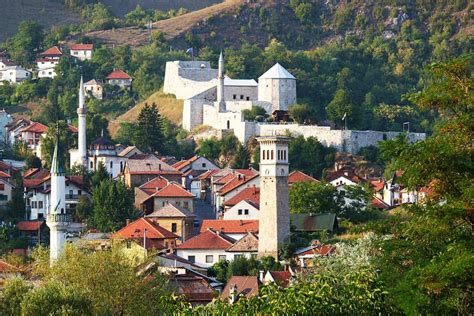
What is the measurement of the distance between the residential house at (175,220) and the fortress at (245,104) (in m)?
17.4

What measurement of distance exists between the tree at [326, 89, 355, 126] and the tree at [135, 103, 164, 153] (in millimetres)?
11265

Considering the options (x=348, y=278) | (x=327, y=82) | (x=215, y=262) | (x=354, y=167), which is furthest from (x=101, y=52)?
(x=348, y=278)

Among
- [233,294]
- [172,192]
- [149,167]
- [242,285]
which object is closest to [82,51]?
[149,167]

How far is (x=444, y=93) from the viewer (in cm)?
4034

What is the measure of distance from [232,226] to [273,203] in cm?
707

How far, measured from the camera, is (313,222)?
90.3m

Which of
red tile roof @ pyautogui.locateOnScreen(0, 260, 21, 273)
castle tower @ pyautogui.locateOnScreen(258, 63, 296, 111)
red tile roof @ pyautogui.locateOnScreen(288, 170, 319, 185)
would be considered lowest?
red tile roof @ pyautogui.locateOnScreen(0, 260, 21, 273)

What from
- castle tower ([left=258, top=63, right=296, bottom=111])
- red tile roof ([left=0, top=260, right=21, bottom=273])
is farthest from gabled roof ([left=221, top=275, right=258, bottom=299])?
castle tower ([left=258, top=63, right=296, bottom=111])

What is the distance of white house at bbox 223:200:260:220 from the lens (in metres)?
96.6

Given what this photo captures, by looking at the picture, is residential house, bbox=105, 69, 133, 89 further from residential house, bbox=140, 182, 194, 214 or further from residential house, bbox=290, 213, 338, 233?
residential house, bbox=290, 213, 338, 233

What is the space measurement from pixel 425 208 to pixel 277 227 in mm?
45632

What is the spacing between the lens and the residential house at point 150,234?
291 feet

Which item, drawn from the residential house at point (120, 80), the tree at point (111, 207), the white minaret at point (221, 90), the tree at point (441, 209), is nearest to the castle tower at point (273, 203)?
the tree at point (111, 207)

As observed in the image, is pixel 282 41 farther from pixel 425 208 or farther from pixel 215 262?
pixel 425 208
